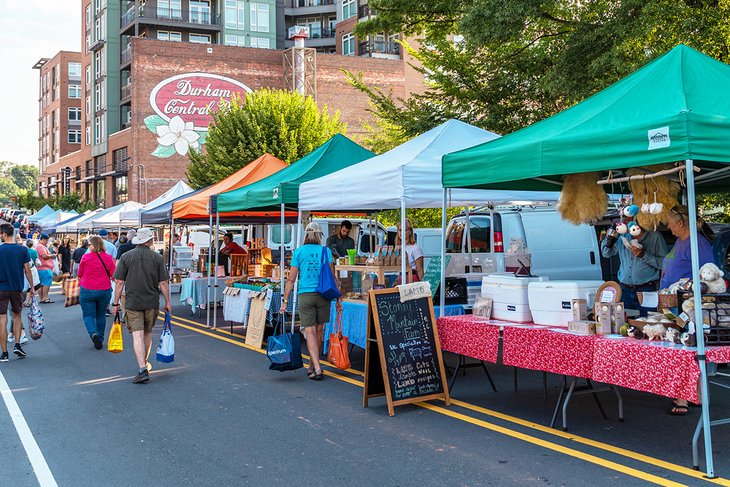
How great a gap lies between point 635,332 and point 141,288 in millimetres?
6068

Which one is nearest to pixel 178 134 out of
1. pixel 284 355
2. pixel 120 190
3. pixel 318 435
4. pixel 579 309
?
pixel 120 190

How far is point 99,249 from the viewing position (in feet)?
41.2

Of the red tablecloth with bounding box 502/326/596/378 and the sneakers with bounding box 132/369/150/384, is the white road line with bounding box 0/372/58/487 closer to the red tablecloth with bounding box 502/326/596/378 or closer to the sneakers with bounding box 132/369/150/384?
the sneakers with bounding box 132/369/150/384

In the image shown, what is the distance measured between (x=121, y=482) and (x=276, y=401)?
9.15 ft

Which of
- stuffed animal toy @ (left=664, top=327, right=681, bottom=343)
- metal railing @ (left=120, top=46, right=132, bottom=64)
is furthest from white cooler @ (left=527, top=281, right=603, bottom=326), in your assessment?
metal railing @ (left=120, top=46, right=132, bottom=64)

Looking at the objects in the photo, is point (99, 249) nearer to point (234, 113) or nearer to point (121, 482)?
point (121, 482)

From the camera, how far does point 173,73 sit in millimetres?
53750

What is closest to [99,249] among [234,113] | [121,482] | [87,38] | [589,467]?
[121,482]

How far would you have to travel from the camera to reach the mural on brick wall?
5331 centimetres

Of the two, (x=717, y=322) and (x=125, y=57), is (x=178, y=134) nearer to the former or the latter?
(x=125, y=57)

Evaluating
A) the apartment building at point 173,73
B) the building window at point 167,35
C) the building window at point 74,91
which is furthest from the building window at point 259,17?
the building window at point 74,91

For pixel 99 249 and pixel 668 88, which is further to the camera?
pixel 99 249

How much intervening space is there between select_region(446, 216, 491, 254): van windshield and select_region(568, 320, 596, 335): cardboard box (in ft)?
Answer: 22.1

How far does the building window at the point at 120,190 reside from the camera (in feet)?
195
